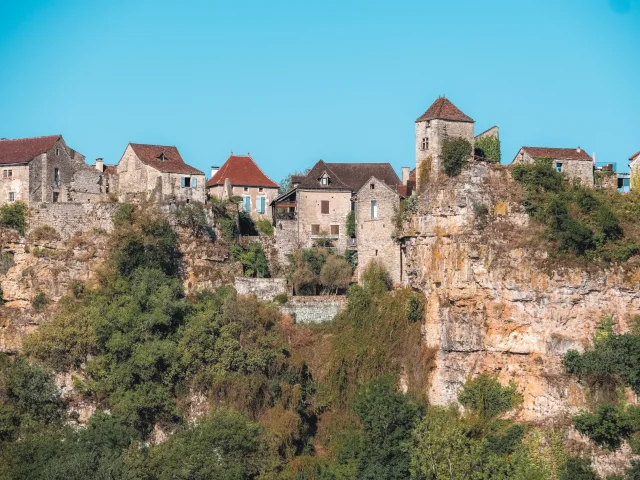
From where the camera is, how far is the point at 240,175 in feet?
237

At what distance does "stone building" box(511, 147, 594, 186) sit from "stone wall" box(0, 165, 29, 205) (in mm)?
22575

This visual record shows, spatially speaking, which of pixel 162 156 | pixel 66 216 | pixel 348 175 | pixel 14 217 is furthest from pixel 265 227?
pixel 14 217

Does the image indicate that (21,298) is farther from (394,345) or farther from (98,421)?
(394,345)

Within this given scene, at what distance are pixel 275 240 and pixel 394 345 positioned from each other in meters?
9.39

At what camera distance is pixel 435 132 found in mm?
63625

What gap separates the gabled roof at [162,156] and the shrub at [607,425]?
21729 millimetres

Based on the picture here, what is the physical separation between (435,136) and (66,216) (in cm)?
1745

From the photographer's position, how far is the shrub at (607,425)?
57.5m

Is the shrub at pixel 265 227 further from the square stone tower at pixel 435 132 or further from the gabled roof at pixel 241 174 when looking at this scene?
the square stone tower at pixel 435 132

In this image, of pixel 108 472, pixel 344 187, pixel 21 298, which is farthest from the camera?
pixel 344 187

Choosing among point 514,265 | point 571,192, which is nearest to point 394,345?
point 514,265

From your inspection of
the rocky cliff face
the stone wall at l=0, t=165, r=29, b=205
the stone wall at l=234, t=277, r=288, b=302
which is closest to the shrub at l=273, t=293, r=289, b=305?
the stone wall at l=234, t=277, r=288, b=302

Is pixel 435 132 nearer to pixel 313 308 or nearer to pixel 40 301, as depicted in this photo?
pixel 313 308

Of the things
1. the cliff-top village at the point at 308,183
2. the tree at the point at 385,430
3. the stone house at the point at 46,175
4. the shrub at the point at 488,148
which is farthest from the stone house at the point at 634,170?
the stone house at the point at 46,175
